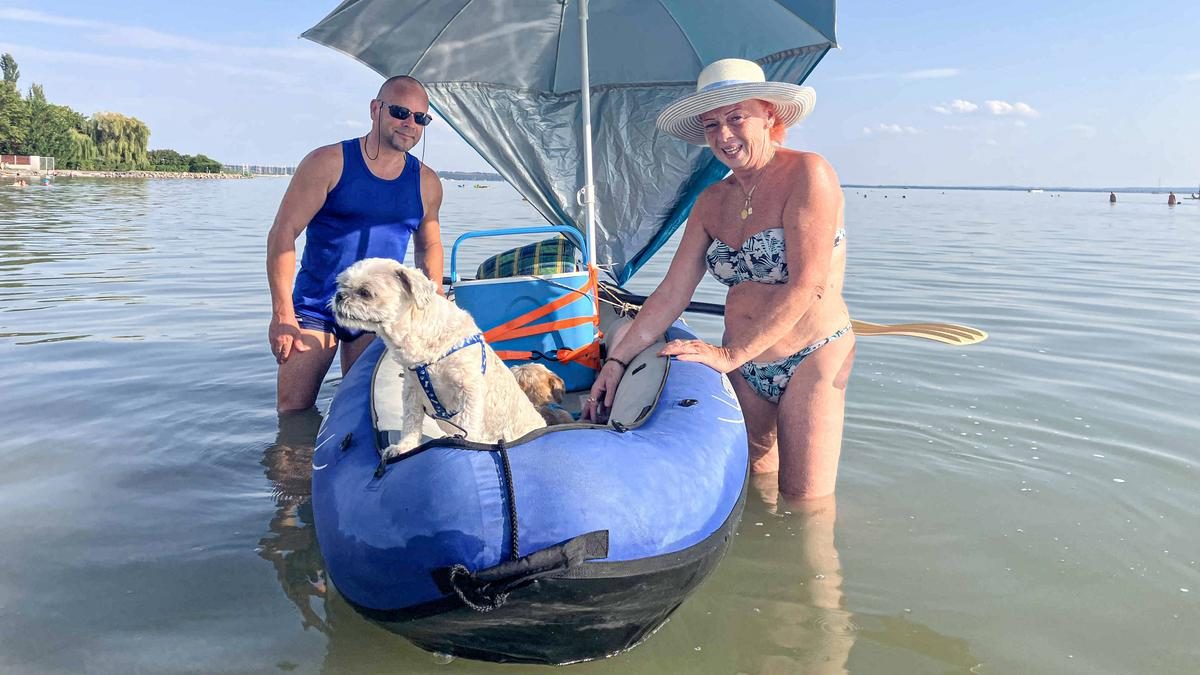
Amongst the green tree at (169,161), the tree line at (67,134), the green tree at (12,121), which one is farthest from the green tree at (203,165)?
the green tree at (12,121)

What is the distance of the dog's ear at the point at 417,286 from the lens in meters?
3.56

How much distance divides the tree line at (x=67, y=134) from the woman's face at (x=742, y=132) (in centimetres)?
8472

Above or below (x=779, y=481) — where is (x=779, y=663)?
below

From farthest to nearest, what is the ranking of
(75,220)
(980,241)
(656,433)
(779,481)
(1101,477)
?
(75,220), (980,241), (1101,477), (779,481), (656,433)

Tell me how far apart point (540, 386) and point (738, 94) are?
208 cm

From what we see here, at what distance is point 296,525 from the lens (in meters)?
4.39

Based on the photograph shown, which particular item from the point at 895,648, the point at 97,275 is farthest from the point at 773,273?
the point at 97,275

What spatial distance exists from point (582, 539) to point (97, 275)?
13381 mm

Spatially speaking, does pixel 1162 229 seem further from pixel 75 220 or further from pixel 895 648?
pixel 75 220

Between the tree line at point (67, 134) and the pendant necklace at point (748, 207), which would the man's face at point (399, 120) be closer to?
the pendant necklace at point (748, 207)

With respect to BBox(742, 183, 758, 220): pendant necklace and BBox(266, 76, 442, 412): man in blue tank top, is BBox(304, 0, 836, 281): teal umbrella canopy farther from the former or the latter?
BBox(742, 183, 758, 220): pendant necklace

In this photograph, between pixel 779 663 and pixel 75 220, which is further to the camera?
pixel 75 220

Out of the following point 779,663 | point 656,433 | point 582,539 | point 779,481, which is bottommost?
point 779,663

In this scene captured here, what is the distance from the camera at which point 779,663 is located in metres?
3.22
